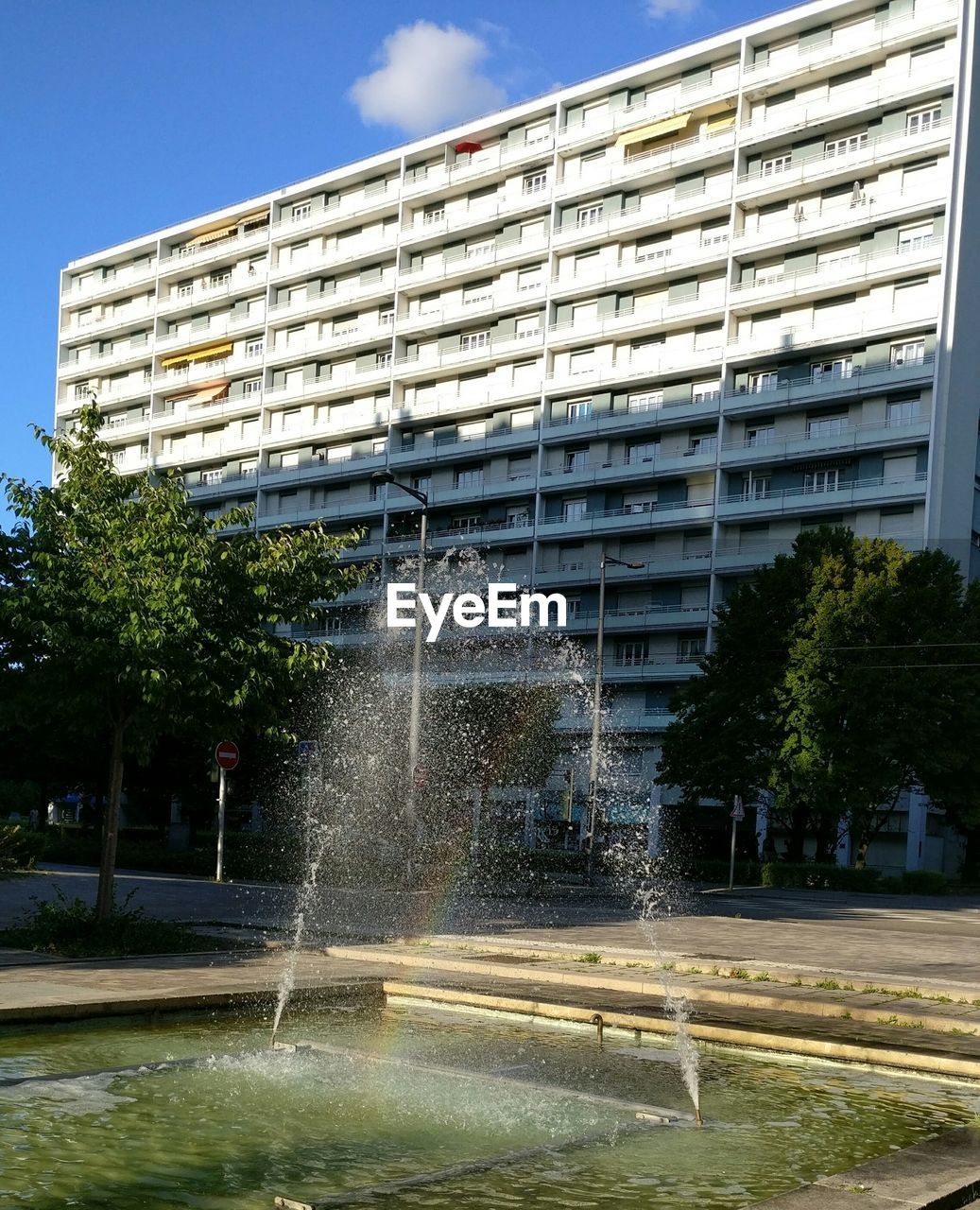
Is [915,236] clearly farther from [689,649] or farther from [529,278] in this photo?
[529,278]

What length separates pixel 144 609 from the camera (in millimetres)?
14195

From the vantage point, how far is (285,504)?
77.8m

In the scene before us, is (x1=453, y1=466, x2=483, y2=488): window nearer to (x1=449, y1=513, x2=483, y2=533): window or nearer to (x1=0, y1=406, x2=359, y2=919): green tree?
(x1=449, y1=513, x2=483, y2=533): window

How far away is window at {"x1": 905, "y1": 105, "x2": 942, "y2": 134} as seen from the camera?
5597 cm

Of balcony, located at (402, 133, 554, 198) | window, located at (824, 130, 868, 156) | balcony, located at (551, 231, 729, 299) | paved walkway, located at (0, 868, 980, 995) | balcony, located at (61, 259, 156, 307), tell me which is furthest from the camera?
balcony, located at (61, 259, 156, 307)

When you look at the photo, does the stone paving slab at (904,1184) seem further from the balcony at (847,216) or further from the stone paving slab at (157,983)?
the balcony at (847,216)

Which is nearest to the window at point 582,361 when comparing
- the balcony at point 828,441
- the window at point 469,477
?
the window at point 469,477

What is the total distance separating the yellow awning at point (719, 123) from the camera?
63.0m

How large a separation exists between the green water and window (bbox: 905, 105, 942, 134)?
53.4 metres

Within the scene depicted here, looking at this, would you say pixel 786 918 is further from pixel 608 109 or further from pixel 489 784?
pixel 608 109

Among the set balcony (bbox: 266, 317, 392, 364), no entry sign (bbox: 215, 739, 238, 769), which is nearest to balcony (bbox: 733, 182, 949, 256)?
balcony (bbox: 266, 317, 392, 364)

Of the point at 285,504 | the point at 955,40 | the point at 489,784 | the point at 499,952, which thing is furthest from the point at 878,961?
the point at 285,504

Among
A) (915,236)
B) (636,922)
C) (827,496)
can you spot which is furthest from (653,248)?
(636,922)

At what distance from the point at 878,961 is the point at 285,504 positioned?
62.8 m
